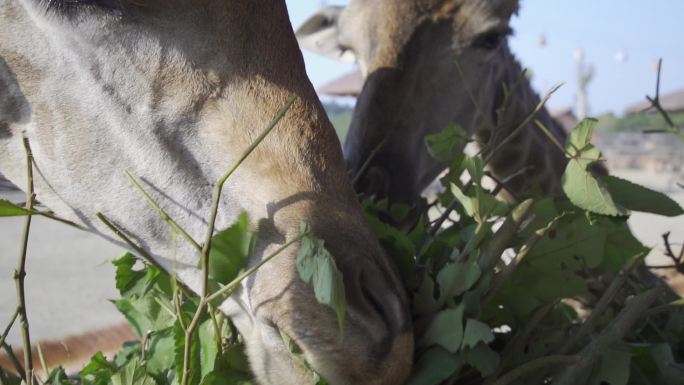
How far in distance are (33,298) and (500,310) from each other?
3.73 meters

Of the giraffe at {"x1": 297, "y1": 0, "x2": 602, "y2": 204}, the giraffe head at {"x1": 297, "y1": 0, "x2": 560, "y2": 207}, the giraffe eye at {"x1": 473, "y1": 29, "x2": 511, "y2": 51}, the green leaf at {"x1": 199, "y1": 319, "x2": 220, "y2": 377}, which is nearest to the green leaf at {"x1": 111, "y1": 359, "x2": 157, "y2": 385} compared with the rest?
the green leaf at {"x1": 199, "y1": 319, "x2": 220, "y2": 377}

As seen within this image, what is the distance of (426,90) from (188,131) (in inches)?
69.8

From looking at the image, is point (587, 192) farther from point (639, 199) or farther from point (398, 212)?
point (398, 212)

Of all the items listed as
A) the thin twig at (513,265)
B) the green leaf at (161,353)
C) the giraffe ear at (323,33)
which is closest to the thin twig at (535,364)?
the thin twig at (513,265)

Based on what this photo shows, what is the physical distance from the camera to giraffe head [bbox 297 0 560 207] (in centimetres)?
285

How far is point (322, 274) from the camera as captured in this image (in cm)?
116

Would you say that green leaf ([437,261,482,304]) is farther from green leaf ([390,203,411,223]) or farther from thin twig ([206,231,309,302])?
green leaf ([390,203,411,223])

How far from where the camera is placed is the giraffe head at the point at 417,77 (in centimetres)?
285

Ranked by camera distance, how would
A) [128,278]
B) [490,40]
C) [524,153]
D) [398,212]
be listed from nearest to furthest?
[128,278]
[398,212]
[490,40]
[524,153]

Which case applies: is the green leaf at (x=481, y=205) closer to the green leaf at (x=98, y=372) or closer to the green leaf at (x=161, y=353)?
the green leaf at (x=161, y=353)

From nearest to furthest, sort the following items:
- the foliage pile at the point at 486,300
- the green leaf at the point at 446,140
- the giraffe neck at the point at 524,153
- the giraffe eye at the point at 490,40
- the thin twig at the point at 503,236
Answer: the foliage pile at the point at 486,300 → the thin twig at the point at 503,236 → the green leaf at the point at 446,140 → the giraffe eye at the point at 490,40 → the giraffe neck at the point at 524,153

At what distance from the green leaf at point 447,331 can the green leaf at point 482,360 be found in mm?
25

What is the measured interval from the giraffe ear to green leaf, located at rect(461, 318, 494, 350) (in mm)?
2879

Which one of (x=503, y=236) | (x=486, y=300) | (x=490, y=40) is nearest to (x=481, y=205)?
(x=503, y=236)
